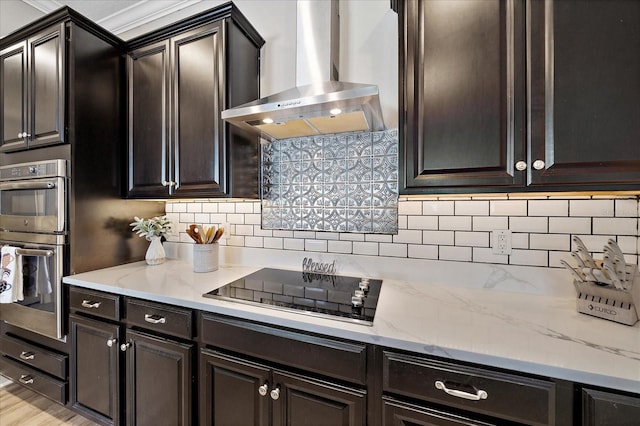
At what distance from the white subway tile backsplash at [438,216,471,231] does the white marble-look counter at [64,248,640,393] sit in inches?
8.0

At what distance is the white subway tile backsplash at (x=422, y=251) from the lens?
1.48m

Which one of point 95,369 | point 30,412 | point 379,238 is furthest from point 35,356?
point 379,238

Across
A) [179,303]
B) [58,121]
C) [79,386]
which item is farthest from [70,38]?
[79,386]

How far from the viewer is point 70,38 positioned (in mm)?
1617

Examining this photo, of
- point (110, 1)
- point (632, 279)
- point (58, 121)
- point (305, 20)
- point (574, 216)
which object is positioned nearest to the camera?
point (632, 279)

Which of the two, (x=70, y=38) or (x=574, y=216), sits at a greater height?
(x=70, y=38)

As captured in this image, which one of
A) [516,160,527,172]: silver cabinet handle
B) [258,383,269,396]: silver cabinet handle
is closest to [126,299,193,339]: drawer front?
[258,383,269,396]: silver cabinet handle

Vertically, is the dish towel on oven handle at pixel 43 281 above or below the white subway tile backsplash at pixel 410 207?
Result: below

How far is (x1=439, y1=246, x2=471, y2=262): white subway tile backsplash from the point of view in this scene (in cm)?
142

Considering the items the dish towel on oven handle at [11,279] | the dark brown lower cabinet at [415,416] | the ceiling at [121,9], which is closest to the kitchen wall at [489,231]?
the dark brown lower cabinet at [415,416]

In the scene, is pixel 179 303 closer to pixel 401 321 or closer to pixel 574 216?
pixel 401 321

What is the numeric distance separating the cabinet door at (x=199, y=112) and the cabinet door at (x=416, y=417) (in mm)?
1310

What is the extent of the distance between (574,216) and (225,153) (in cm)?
179

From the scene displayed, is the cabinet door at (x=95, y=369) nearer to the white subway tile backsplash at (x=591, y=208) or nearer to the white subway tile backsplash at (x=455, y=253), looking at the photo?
the white subway tile backsplash at (x=455, y=253)
